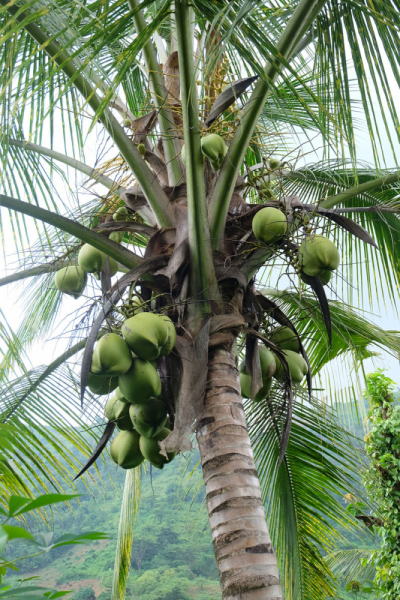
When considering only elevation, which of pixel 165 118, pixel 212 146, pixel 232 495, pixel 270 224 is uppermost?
pixel 165 118

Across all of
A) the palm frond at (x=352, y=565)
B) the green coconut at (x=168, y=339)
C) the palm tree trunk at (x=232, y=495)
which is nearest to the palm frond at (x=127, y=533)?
the palm tree trunk at (x=232, y=495)

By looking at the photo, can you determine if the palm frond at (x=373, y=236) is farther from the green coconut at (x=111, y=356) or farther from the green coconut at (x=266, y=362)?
the green coconut at (x=111, y=356)

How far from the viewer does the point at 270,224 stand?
5.18 feet

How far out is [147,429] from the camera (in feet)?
4.95

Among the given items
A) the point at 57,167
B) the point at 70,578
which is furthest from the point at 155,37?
the point at 70,578

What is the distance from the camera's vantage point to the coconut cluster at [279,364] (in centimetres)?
177

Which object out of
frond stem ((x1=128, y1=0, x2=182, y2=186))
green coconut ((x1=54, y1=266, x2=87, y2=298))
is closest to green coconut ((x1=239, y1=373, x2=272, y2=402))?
green coconut ((x1=54, y1=266, x2=87, y2=298))

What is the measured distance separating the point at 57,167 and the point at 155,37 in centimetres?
107

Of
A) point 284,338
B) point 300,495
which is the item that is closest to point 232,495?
point 284,338

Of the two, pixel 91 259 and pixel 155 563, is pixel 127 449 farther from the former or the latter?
pixel 155 563

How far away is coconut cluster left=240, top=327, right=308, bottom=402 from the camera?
5.80 feet

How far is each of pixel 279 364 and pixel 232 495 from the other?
2.02 ft

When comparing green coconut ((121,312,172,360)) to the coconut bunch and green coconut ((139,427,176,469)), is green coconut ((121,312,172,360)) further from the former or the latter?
the coconut bunch

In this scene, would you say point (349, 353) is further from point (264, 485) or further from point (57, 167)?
Result: point (57, 167)
